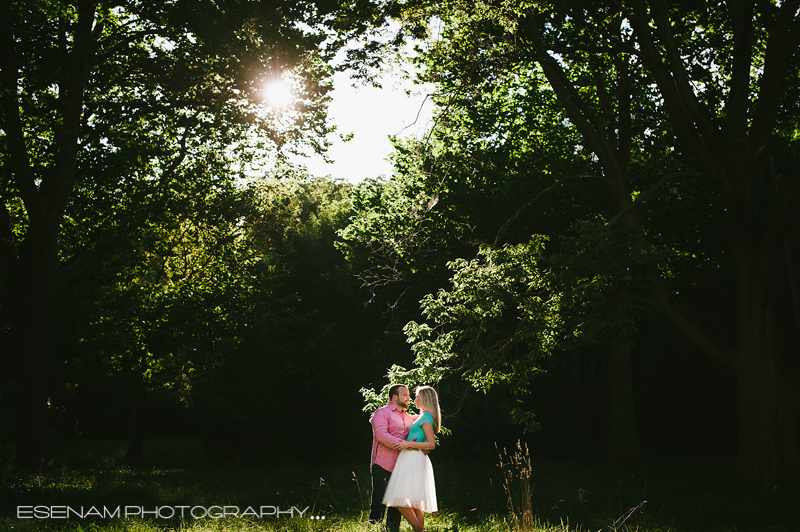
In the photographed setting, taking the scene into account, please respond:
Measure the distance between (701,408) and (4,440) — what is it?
1919 cm

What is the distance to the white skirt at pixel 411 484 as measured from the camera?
6.15 m

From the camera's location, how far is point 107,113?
46.5 feet

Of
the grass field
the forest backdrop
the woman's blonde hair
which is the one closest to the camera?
the woman's blonde hair

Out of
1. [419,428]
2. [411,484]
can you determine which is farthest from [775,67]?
[411,484]

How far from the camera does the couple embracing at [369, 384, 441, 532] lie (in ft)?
20.3

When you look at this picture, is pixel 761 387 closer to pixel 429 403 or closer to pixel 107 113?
pixel 429 403

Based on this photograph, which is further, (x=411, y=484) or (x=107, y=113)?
(x=107, y=113)

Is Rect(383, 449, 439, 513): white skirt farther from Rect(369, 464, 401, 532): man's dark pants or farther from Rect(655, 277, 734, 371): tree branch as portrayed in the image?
Rect(655, 277, 734, 371): tree branch

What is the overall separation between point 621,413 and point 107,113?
1558 centimetres

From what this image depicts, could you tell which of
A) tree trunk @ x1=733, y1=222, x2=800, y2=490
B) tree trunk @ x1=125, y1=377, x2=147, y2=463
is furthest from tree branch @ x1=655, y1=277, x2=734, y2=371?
tree trunk @ x1=125, y1=377, x2=147, y2=463

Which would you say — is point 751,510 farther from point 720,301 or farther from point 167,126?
point 167,126

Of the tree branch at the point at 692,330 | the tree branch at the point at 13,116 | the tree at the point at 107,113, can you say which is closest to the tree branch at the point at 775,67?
the tree branch at the point at 692,330

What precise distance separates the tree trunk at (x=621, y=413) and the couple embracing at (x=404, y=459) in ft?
38.7

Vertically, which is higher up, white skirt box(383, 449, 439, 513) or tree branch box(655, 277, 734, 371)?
tree branch box(655, 277, 734, 371)
